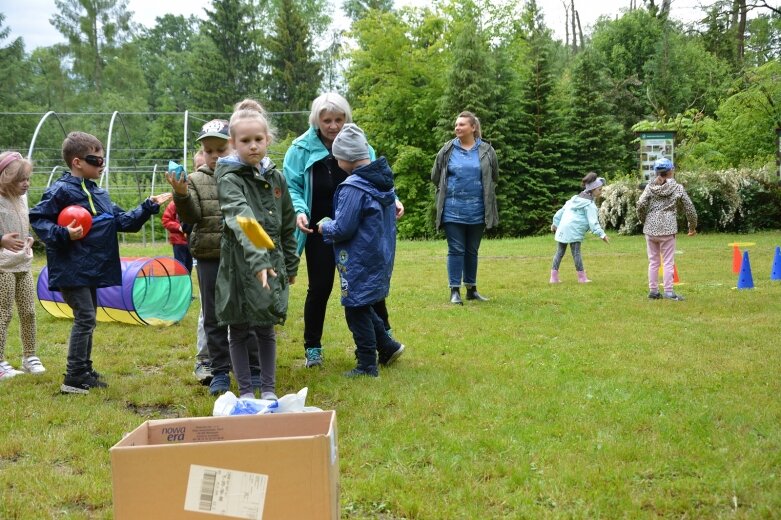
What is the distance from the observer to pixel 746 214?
20.2 m

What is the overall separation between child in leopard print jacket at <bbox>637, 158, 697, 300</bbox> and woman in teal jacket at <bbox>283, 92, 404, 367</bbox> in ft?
14.2

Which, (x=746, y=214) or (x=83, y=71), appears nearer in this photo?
(x=746, y=214)

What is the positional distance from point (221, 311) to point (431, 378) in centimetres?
157

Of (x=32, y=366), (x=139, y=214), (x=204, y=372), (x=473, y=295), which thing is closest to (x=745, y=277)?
(x=473, y=295)

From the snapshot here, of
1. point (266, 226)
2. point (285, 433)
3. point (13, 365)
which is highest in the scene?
point (266, 226)

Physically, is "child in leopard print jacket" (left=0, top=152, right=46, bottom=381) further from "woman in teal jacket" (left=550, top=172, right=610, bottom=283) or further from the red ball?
"woman in teal jacket" (left=550, top=172, right=610, bottom=283)

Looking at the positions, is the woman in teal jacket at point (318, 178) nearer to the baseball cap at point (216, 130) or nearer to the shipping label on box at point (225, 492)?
the baseball cap at point (216, 130)

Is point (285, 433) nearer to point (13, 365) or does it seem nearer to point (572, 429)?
point (572, 429)

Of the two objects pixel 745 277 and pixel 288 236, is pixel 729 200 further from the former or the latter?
pixel 288 236

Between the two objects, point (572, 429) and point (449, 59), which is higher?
point (449, 59)

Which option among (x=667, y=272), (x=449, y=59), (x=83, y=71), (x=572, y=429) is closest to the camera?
(x=572, y=429)

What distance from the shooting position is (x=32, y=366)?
5691mm

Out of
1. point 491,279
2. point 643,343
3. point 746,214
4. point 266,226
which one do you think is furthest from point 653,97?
point 266,226

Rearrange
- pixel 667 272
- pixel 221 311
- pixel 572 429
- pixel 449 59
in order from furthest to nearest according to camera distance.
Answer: pixel 449 59 < pixel 667 272 < pixel 221 311 < pixel 572 429
